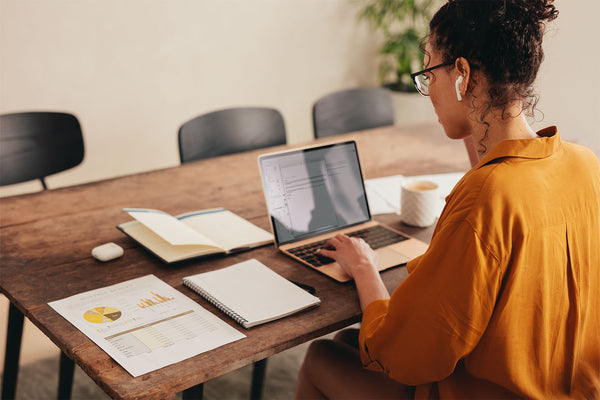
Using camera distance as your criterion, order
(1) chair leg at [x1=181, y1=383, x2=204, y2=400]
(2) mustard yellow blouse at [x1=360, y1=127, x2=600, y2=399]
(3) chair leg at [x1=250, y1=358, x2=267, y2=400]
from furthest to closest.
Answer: (3) chair leg at [x1=250, y1=358, x2=267, y2=400] → (1) chair leg at [x1=181, y1=383, x2=204, y2=400] → (2) mustard yellow blouse at [x1=360, y1=127, x2=600, y2=399]

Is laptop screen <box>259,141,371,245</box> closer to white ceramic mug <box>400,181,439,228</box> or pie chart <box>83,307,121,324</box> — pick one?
white ceramic mug <box>400,181,439,228</box>

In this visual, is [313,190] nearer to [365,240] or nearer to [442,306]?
[365,240]

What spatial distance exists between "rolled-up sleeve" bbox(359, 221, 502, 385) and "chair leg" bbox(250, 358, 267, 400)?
3.51 ft

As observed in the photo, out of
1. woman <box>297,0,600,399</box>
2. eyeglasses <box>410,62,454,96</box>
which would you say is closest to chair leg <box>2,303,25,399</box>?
woman <box>297,0,600,399</box>

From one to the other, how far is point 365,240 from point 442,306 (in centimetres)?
53

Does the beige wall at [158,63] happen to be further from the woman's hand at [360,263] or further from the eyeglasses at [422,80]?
the eyeglasses at [422,80]

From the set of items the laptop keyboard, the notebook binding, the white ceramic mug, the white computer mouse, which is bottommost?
the white computer mouse

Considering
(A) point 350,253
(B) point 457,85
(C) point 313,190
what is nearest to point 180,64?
(C) point 313,190

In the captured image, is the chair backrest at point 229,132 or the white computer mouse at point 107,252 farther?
the chair backrest at point 229,132

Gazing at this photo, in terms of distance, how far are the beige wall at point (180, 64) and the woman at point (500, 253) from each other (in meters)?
1.64

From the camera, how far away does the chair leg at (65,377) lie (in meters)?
1.85

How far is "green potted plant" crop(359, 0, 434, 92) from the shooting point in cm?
384

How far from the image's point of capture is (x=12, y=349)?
1.74m

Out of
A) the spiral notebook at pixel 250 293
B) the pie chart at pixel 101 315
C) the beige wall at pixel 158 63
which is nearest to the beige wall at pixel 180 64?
the beige wall at pixel 158 63
